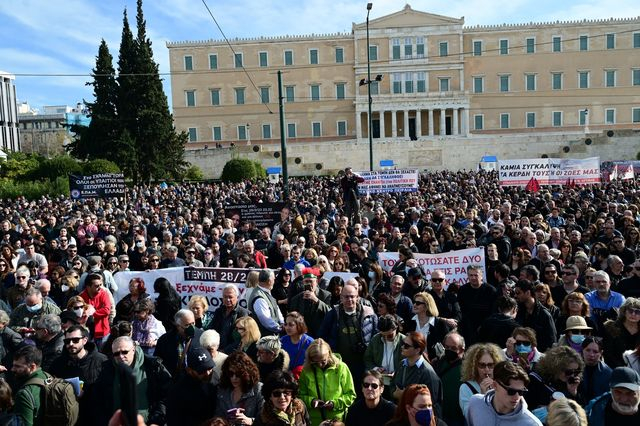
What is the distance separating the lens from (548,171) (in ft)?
59.8

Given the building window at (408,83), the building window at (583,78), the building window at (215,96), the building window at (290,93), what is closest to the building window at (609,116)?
the building window at (583,78)

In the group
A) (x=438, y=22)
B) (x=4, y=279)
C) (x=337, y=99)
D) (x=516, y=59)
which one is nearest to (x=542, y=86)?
(x=516, y=59)

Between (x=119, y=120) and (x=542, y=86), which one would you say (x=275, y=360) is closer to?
(x=119, y=120)

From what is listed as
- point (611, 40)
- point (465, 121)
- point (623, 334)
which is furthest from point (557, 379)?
point (611, 40)

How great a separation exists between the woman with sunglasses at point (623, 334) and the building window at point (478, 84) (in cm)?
6082

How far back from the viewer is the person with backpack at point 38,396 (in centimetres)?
435

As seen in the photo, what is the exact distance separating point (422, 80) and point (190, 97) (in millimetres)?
24801

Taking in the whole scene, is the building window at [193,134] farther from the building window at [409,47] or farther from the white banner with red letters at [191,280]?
the white banner with red letters at [191,280]

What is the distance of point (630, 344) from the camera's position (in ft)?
17.6

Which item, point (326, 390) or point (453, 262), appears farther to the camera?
point (453, 262)

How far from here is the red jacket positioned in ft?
22.8

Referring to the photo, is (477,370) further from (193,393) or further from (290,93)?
(290,93)

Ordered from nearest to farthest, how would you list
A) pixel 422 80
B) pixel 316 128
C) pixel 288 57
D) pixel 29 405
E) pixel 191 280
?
pixel 29 405
pixel 191 280
pixel 422 80
pixel 288 57
pixel 316 128

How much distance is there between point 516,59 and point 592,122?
10.2m
